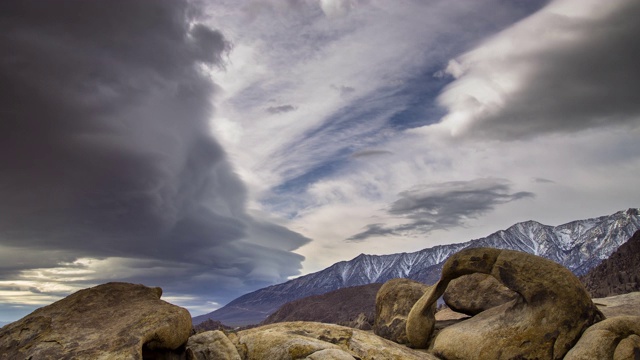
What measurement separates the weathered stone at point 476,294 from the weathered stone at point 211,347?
12.7 meters

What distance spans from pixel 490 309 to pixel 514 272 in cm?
333

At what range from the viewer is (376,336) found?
2130cm

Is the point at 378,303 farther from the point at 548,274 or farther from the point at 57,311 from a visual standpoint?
the point at 57,311

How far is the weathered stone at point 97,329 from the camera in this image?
52.1 ft

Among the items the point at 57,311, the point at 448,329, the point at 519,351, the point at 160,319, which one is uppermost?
the point at 57,311

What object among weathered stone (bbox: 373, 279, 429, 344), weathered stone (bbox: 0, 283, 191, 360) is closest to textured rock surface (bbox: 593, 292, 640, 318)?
weathered stone (bbox: 373, 279, 429, 344)

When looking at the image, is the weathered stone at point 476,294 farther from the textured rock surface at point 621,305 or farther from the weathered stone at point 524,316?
the textured rock surface at point 621,305

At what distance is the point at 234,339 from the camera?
2044cm

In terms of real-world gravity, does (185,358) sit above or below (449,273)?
below

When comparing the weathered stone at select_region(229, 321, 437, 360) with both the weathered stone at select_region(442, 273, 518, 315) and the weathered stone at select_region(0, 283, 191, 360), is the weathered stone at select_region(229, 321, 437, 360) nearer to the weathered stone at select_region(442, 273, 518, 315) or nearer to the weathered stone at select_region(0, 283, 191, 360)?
the weathered stone at select_region(0, 283, 191, 360)

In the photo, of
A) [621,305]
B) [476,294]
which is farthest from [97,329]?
[621,305]

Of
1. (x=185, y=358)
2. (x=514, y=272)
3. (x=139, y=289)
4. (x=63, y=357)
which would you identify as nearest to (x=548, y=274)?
(x=514, y=272)

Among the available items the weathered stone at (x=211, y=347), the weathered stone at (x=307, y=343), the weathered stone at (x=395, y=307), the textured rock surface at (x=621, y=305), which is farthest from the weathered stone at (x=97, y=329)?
the textured rock surface at (x=621, y=305)

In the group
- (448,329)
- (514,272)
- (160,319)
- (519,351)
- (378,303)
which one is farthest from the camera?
(378,303)
